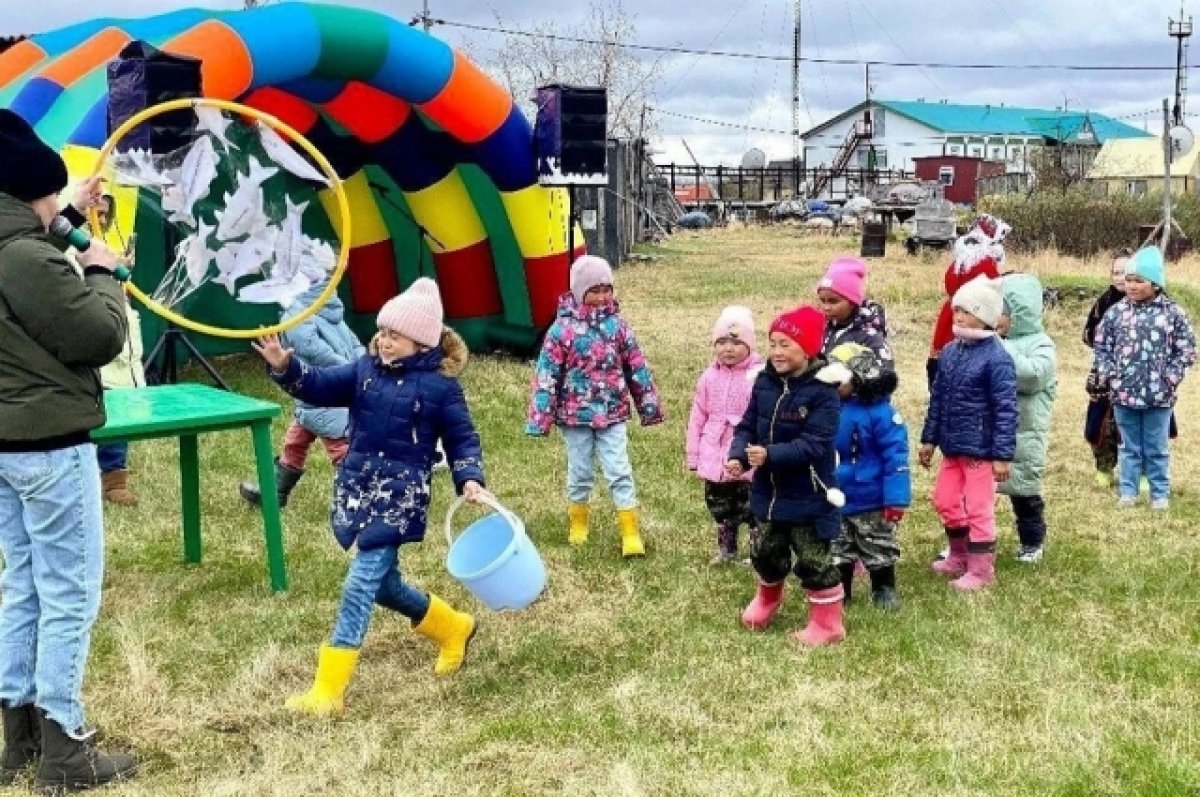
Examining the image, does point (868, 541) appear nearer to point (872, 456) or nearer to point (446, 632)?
point (872, 456)

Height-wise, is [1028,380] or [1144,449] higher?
[1028,380]

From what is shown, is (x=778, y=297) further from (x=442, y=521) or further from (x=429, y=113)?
(x=442, y=521)

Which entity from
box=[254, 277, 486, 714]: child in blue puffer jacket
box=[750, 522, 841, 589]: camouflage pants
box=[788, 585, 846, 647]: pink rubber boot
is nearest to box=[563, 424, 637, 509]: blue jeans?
box=[750, 522, 841, 589]: camouflage pants

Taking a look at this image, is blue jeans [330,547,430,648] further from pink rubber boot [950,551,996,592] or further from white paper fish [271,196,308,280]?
pink rubber boot [950,551,996,592]

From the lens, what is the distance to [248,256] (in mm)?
5395

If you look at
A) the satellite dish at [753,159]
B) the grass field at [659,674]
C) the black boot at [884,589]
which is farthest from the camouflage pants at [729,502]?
the satellite dish at [753,159]

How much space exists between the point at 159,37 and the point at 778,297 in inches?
431

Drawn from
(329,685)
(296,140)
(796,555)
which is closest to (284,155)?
(296,140)

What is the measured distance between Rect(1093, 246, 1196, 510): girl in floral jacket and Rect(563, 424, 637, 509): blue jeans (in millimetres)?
3033

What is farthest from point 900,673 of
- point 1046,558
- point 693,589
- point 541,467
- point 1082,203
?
point 1082,203

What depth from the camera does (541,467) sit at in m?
8.31

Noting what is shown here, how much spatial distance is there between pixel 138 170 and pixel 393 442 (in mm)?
1804

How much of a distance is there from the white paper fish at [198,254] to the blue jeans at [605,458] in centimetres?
195

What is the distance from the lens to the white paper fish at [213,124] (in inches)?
209
